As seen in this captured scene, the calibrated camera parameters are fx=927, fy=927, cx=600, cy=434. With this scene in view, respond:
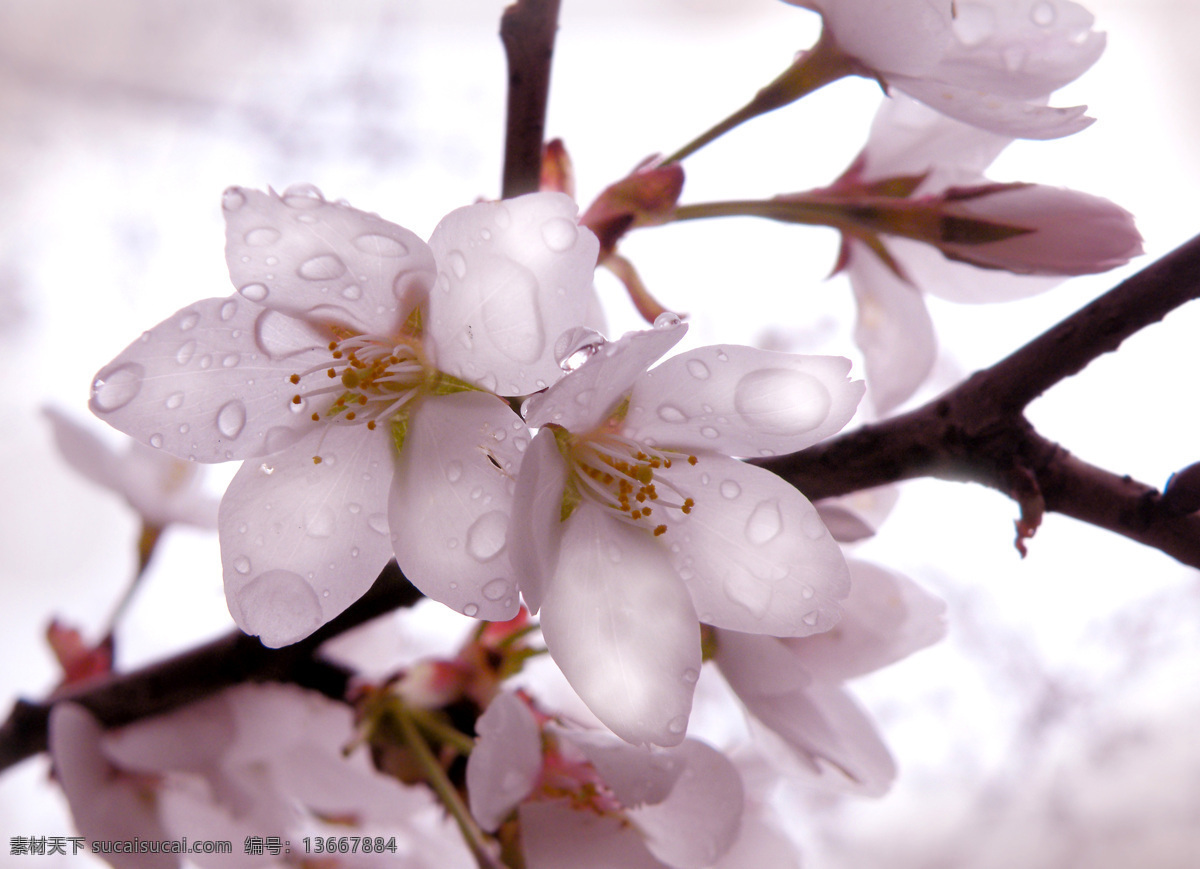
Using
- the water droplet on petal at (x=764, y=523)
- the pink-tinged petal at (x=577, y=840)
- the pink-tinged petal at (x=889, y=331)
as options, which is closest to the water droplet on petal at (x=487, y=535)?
the water droplet on petal at (x=764, y=523)

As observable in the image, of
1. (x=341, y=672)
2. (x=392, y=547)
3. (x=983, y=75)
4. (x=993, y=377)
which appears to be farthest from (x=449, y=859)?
(x=983, y=75)

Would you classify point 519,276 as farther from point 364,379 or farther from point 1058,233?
point 1058,233

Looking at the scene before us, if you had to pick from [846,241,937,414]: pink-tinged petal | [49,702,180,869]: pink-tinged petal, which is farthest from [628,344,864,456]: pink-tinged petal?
[49,702,180,869]: pink-tinged petal

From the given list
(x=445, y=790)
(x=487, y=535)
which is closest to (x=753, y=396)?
(x=487, y=535)

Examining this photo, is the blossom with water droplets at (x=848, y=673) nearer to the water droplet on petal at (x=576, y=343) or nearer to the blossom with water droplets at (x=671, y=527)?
the blossom with water droplets at (x=671, y=527)

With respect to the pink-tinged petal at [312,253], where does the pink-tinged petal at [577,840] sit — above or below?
below

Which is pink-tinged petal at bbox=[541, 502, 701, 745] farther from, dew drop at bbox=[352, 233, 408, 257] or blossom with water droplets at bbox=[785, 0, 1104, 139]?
blossom with water droplets at bbox=[785, 0, 1104, 139]

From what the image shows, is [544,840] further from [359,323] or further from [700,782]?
[359,323]
